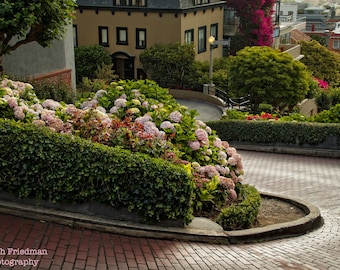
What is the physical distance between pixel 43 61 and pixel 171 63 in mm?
17168

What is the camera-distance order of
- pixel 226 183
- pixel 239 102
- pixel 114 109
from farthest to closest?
pixel 239 102
pixel 114 109
pixel 226 183

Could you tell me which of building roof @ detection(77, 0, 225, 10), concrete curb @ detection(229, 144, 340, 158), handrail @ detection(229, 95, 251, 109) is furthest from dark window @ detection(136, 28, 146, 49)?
concrete curb @ detection(229, 144, 340, 158)

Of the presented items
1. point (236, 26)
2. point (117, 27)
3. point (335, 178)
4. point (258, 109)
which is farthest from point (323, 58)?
point (335, 178)

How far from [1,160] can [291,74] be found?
79.8 ft

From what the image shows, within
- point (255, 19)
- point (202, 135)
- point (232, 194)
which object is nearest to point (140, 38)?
point (255, 19)

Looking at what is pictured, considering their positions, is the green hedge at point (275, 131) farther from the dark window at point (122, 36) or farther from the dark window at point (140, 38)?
the dark window at point (122, 36)

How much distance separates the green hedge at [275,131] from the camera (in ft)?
61.9

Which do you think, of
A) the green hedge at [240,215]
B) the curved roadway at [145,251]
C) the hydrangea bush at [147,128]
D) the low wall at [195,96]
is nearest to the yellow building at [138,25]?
the low wall at [195,96]

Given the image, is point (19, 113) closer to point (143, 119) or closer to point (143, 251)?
point (143, 119)

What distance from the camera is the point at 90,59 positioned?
40.9 m

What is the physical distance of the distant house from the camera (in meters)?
21.1

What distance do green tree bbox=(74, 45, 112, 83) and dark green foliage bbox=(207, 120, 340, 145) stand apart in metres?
21.6

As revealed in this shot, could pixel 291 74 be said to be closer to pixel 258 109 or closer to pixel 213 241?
pixel 258 109

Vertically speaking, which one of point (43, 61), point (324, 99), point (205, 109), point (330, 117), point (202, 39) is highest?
point (43, 61)
